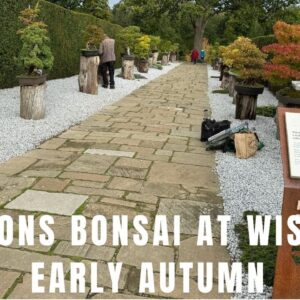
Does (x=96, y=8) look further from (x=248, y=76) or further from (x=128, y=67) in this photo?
(x=248, y=76)

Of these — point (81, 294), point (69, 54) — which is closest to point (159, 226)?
point (81, 294)

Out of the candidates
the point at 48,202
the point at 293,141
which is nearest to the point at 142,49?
the point at 48,202

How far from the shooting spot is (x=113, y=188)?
14.1ft

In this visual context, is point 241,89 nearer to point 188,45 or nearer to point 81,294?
point 81,294

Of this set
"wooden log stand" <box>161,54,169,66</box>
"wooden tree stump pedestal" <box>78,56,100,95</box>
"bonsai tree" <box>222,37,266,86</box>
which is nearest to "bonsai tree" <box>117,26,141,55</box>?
"wooden tree stump pedestal" <box>78,56,100,95</box>

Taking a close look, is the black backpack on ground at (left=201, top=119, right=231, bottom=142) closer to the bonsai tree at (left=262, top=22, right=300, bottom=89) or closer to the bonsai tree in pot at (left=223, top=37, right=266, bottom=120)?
the bonsai tree at (left=262, top=22, right=300, bottom=89)

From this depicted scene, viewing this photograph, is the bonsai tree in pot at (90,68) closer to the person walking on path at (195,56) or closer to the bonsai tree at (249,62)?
the bonsai tree at (249,62)

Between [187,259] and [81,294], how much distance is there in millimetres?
855

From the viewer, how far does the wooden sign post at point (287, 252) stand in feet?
7.73

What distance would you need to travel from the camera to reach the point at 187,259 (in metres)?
2.97

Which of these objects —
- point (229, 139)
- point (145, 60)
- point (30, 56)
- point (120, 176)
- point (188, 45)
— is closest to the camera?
point (120, 176)

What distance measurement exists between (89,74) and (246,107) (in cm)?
455

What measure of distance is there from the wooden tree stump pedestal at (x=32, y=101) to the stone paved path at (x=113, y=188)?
0.82 metres

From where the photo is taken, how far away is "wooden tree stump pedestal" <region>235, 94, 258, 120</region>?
836 centimetres
